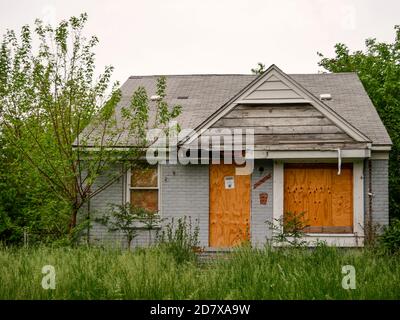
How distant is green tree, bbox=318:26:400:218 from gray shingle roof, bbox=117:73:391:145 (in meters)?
2.23

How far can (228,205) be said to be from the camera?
46.8ft

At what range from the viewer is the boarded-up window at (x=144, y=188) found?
579 inches

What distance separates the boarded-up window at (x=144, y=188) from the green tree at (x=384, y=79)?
752cm

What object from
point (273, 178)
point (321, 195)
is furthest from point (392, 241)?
point (273, 178)

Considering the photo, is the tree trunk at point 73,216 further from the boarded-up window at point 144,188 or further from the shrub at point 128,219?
the boarded-up window at point 144,188

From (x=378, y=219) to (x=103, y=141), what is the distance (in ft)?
22.6

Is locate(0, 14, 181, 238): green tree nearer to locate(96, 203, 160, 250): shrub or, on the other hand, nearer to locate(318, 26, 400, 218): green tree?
locate(96, 203, 160, 250): shrub

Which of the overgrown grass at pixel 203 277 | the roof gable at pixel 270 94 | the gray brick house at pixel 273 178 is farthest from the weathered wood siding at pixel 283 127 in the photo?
the overgrown grass at pixel 203 277

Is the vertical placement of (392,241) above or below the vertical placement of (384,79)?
below

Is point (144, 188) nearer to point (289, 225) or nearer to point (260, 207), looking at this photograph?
point (260, 207)

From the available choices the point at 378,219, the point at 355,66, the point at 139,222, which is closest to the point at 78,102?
the point at 139,222

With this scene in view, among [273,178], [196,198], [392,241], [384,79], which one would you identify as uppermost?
[384,79]

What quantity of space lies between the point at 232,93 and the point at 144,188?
4.68m

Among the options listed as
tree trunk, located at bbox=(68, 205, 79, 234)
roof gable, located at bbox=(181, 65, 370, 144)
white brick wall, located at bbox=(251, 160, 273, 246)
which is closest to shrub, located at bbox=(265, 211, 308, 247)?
white brick wall, located at bbox=(251, 160, 273, 246)
